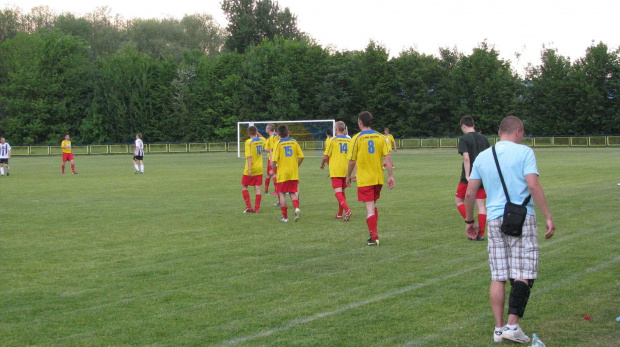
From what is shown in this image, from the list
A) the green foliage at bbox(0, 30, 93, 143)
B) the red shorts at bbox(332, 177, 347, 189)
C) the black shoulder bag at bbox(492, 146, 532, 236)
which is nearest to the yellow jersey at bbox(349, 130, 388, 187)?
the red shorts at bbox(332, 177, 347, 189)

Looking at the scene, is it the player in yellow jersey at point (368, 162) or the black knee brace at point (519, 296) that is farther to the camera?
the player in yellow jersey at point (368, 162)

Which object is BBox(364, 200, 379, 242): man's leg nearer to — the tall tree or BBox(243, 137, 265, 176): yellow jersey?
BBox(243, 137, 265, 176): yellow jersey

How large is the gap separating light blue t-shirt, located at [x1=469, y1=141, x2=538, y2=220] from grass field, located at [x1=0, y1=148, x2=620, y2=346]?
42.9 inches

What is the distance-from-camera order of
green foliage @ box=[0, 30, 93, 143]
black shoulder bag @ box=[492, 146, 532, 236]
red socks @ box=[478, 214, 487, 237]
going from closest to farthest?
1. black shoulder bag @ box=[492, 146, 532, 236]
2. red socks @ box=[478, 214, 487, 237]
3. green foliage @ box=[0, 30, 93, 143]

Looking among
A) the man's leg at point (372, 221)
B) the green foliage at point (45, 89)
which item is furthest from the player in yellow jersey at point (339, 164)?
the green foliage at point (45, 89)

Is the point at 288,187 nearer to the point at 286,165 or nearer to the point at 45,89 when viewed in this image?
the point at 286,165

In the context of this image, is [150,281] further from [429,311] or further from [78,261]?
[429,311]

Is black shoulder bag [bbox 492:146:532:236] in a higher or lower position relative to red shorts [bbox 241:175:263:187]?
higher

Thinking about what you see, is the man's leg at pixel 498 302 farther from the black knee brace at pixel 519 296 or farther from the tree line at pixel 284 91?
the tree line at pixel 284 91

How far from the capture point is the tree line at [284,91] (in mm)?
65625

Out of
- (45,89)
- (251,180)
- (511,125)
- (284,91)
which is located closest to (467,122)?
(511,125)

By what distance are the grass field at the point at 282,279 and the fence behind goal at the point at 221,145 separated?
49586 millimetres

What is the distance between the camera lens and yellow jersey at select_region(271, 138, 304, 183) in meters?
13.1

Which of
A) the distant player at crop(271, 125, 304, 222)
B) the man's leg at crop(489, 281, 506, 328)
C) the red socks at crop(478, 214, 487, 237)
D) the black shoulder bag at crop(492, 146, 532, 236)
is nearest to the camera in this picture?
the black shoulder bag at crop(492, 146, 532, 236)
